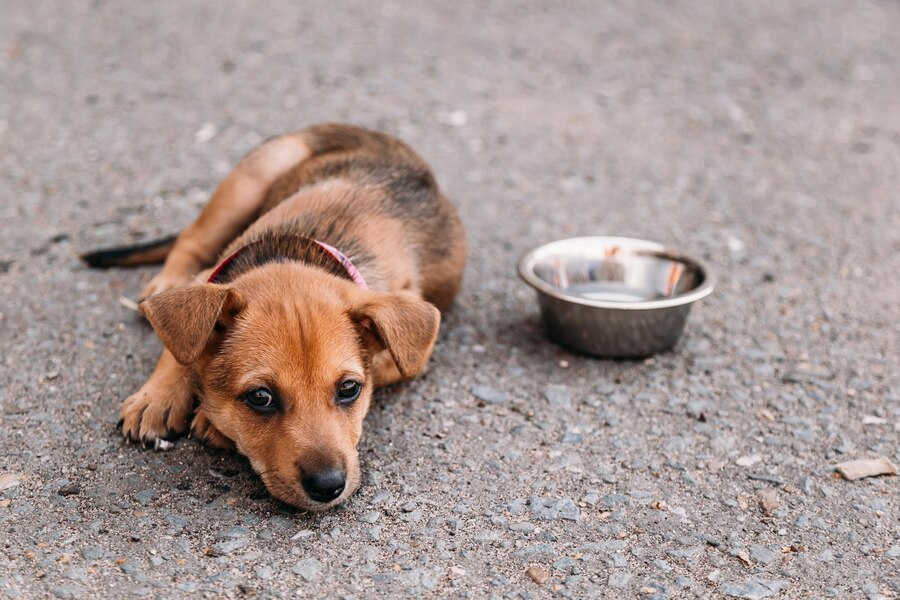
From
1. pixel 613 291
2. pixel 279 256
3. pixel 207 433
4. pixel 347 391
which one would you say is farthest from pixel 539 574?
pixel 613 291

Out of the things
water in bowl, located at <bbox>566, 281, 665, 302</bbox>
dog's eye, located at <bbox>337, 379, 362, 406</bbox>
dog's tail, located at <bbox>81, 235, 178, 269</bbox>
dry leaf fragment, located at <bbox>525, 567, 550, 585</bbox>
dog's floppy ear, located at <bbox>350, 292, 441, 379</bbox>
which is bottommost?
dry leaf fragment, located at <bbox>525, 567, 550, 585</bbox>

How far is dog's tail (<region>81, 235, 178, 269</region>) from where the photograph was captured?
21.5ft

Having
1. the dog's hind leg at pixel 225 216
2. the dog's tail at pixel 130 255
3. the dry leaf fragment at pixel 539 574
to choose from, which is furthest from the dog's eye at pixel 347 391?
the dog's tail at pixel 130 255

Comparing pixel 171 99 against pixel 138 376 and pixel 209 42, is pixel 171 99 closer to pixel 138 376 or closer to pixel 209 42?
pixel 209 42

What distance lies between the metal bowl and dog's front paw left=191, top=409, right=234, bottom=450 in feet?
6.62

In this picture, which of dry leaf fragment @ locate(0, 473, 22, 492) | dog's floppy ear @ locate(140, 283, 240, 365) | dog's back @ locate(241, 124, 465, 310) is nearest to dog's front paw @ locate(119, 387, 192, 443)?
dry leaf fragment @ locate(0, 473, 22, 492)

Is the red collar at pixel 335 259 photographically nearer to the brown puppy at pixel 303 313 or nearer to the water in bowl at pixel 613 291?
the brown puppy at pixel 303 313

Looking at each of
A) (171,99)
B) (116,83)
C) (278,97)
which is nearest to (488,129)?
(278,97)

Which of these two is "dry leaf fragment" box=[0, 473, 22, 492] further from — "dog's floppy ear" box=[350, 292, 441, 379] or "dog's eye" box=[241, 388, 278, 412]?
"dog's floppy ear" box=[350, 292, 441, 379]

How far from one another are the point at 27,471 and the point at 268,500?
116 cm

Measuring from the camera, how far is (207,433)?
15.8 ft

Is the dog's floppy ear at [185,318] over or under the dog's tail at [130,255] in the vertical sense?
over

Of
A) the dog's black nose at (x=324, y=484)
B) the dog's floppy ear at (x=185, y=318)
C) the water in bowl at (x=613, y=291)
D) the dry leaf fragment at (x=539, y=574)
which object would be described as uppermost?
the dog's floppy ear at (x=185, y=318)

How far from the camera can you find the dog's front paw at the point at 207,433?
478cm
